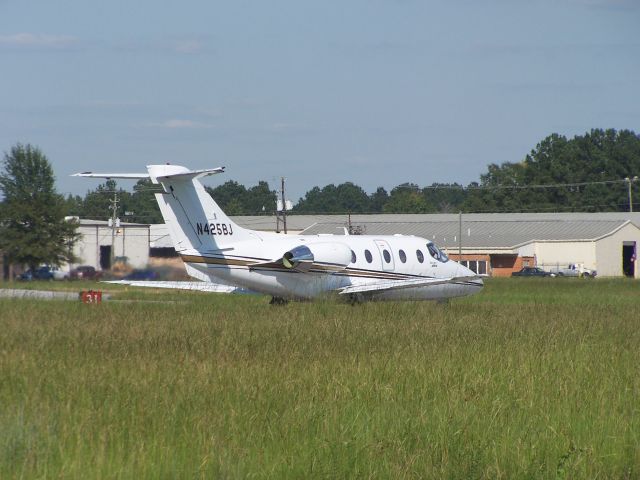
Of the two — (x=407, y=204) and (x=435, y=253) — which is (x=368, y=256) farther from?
(x=407, y=204)

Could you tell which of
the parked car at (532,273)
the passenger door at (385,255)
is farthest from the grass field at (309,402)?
the parked car at (532,273)

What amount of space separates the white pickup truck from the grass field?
62796mm

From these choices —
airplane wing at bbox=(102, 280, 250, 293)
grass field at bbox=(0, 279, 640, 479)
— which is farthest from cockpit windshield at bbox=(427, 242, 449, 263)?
grass field at bbox=(0, 279, 640, 479)

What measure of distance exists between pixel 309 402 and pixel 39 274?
4300 cm

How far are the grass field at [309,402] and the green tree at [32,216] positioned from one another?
3322 cm

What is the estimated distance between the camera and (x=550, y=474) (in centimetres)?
917

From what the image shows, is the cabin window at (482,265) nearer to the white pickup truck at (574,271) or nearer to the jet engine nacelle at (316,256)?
the white pickup truck at (574,271)

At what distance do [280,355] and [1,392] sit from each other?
452 cm

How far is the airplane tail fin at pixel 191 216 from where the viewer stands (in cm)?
2620

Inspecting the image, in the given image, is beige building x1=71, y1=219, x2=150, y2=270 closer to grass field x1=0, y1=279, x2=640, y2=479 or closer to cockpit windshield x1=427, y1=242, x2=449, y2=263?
cockpit windshield x1=427, y1=242, x2=449, y2=263

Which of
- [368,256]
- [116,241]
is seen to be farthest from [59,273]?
[368,256]

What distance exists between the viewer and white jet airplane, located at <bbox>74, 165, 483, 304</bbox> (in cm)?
2631

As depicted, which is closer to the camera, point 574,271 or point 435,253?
point 435,253

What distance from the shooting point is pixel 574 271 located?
81.5 m
